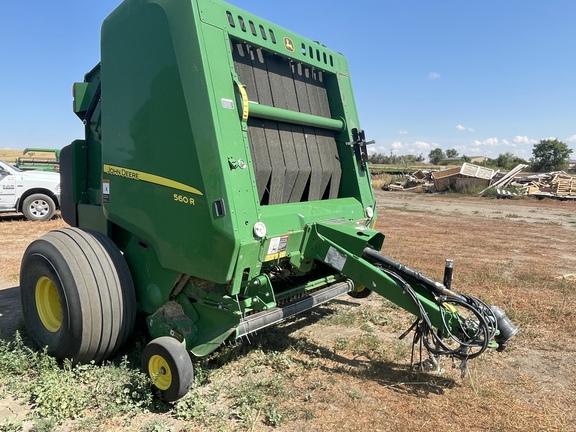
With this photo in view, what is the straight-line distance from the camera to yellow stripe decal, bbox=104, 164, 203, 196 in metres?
3.19

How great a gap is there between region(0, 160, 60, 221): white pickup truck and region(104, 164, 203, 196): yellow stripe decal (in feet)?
29.7

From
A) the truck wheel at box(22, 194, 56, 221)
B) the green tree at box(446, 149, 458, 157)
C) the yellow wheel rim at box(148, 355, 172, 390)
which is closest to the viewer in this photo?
the yellow wheel rim at box(148, 355, 172, 390)

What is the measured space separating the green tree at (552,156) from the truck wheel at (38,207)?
51146mm

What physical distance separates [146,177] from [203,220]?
0.70 m

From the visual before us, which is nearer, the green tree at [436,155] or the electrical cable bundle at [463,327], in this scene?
the electrical cable bundle at [463,327]

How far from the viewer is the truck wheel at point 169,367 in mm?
2947

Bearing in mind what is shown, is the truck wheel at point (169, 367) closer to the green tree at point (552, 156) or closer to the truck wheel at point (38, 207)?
the truck wheel at point (38, 207)

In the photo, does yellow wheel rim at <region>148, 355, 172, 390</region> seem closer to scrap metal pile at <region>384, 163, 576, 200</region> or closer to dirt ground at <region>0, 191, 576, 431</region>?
dirt ground at <region>0, 191, 576, 431</region>

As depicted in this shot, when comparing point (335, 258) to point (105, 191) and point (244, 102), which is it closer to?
point (244, 102)

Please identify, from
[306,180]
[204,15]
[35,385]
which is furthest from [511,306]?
[35,385]

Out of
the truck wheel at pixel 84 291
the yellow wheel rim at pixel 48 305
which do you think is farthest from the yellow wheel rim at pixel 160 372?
the yellow wheel rim at pixel 48 305

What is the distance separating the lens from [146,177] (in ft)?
11.3

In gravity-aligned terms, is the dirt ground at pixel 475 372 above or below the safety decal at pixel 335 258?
below

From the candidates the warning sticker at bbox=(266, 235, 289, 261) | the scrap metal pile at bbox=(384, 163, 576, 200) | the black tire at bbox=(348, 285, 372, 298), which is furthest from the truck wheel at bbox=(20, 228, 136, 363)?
the scrap metal pile at bbox=(384, 163, 576, 200)
